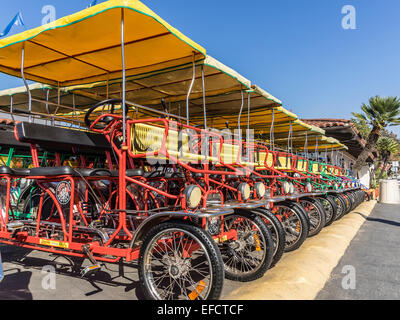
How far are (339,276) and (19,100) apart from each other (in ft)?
24.9

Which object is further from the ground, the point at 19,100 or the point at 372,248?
the point at 19,100

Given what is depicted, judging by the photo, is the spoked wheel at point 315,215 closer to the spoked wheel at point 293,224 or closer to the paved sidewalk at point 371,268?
the paved sidewalk at point 371,268

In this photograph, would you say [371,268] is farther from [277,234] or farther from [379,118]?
[379,118]

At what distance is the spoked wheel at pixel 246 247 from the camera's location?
3.45 meters

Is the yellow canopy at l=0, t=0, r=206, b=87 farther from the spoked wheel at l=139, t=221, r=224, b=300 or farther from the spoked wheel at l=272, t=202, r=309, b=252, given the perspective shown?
Result: the spoked wheel at l=272, t=202, r=309, b=252

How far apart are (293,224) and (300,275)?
5.42 feet

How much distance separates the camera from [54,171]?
3232 mm

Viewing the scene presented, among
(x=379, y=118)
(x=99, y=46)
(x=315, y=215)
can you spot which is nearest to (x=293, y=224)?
(x=315, y=215)

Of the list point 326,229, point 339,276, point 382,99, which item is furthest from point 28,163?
point 382,99

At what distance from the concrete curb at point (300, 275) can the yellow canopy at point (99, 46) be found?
2.67m

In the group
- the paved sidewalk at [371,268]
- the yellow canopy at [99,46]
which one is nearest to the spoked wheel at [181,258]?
the paved sidewalk at [371,268]
